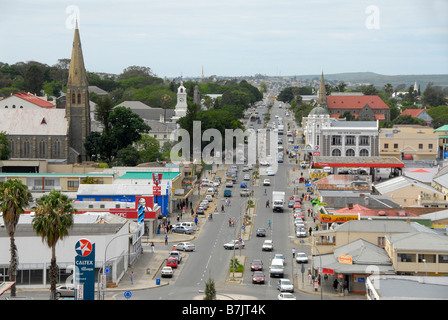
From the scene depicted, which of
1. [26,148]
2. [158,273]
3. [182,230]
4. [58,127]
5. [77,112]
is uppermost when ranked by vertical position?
[77,112]

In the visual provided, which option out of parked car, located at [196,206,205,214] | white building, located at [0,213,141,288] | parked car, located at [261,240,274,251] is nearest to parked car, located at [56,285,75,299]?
white building, located at [0,213,141,288]

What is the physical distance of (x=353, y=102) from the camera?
19575 centimetres

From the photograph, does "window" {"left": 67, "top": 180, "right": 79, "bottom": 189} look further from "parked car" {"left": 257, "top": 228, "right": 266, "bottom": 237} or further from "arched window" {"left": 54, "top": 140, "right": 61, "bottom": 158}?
"arched window" {"left": 54, "top": 140, "right": 61, "bottom": 158}

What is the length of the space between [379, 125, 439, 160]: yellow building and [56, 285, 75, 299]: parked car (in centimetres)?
8025

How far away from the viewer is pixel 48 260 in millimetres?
51031

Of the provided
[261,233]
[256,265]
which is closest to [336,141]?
[261,233]

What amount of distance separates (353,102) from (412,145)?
250 feet

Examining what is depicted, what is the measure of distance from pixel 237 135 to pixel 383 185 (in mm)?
51941

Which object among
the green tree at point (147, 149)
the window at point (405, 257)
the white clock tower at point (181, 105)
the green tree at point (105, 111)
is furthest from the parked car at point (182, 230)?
the white clock tower at point (181, 105)

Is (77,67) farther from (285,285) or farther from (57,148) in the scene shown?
(285,285)

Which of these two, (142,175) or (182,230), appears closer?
(182,230)

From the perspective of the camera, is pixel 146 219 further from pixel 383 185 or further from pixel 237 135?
pixel 237 135
